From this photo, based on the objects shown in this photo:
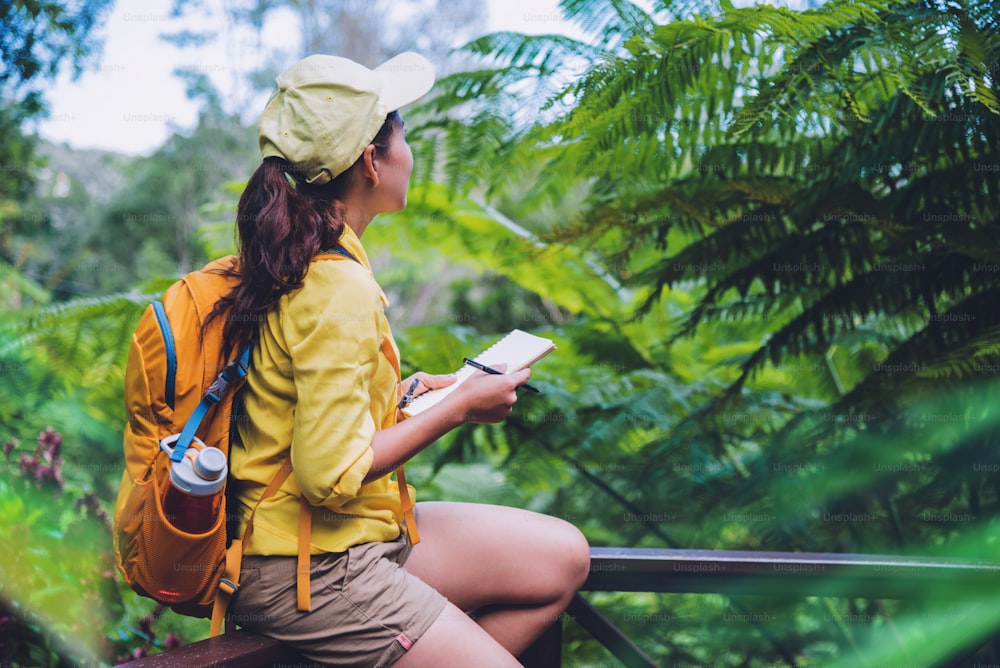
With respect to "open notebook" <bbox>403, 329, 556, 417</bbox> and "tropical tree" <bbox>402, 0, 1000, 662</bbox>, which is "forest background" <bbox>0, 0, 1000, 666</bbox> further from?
"open notebook" <bbox>403, 329, 556, 417</bbox>

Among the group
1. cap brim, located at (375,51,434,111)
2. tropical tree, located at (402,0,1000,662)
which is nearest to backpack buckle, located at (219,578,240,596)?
cap brim, located at (375,51,434,111)

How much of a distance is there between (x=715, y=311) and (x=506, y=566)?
1271 mm

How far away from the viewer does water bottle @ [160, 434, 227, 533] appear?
3.55 feet

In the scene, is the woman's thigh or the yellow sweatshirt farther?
the woman's thigh

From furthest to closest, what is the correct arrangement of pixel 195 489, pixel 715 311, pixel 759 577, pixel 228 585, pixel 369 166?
pixel 715 311 < pixel 759 577 < pixel 369 166 < pixel 228 585 < pixel 195 489

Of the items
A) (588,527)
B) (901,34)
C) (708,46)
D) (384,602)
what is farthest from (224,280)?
(588,527)

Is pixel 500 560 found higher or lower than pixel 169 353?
lower

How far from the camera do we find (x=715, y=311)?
→ 7.98 ft

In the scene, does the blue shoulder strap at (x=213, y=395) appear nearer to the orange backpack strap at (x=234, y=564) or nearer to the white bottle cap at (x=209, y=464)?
the white bottle cap at (x=209, y=464)

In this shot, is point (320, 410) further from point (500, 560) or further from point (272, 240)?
Result: point (500, 560)

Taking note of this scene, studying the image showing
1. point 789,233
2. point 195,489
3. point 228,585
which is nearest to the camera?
point 195,489

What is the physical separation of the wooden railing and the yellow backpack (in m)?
0.69

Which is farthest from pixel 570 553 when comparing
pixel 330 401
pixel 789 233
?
pixel 789 233

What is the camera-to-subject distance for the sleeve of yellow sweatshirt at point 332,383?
1126 millimetres
